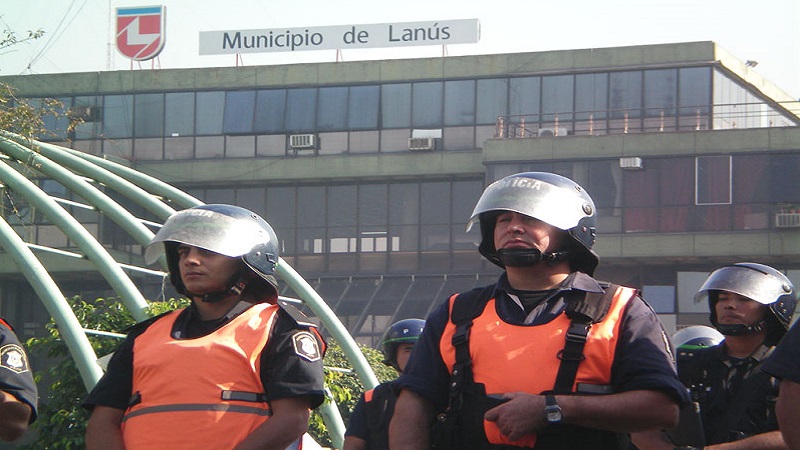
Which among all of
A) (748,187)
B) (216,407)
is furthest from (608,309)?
(748,187)

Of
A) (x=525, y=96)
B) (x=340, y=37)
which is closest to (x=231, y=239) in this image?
(x=525, y=96)

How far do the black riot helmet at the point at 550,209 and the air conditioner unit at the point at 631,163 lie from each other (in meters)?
29.7

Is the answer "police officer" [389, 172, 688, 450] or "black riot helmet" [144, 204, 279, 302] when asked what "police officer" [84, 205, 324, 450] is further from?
"police officer" [389, 172, 688, 450]

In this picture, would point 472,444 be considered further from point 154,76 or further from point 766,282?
point 154,76

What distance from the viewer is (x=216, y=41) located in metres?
40.9

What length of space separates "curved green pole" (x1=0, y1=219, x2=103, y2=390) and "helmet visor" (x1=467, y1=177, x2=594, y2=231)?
21.3 feet

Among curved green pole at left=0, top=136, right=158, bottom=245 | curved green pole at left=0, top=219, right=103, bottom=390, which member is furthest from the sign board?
curved green pole at left=0, top=219, right=103, bottom=390

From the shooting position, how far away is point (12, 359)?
201 inches

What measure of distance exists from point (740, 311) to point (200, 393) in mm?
2811

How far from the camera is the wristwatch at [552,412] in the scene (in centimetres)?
402

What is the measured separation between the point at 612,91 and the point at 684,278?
5.14m

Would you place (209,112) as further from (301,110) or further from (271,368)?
(271,368)

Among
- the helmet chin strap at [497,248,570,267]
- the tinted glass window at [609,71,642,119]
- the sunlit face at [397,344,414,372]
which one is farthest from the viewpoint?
the tinted glass window at [609,71,642,119]

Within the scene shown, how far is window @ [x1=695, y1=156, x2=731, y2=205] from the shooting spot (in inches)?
1320
